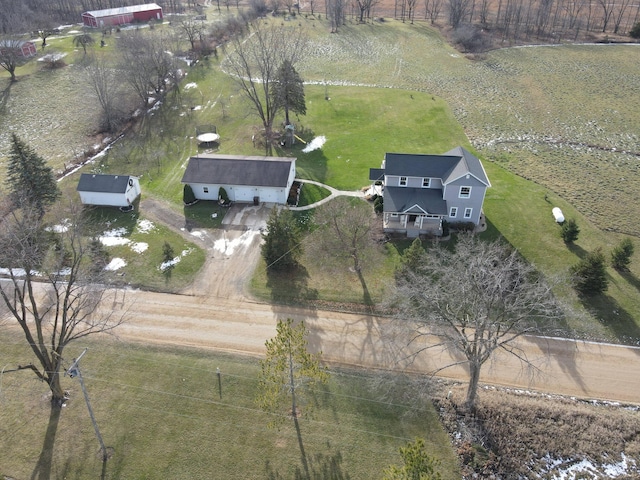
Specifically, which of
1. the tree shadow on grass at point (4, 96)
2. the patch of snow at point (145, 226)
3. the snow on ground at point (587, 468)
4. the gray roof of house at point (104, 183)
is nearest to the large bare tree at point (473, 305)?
the snow on ground at point (587, 468)

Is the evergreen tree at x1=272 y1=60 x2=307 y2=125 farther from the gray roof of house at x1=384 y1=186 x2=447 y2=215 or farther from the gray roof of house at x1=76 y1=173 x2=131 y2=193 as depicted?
the gray roof of house at x1=384 y1=186 x2=447 y2=215

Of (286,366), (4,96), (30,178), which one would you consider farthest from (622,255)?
(4,96)

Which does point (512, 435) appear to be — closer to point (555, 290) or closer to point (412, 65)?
point (555, 290)

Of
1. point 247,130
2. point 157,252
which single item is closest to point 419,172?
point 157,252

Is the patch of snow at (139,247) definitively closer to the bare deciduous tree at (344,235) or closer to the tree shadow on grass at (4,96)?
the bare deciduous tree at (344,235)

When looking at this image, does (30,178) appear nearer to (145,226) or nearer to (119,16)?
(145,226)

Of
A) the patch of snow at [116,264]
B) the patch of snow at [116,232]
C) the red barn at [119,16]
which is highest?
the red barn at [119,16]

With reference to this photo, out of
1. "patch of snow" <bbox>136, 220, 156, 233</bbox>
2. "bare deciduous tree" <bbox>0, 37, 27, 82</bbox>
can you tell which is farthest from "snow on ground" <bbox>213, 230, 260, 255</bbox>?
"bare deciduous tree" <bbox>0, 37, 27, 82</bbox>

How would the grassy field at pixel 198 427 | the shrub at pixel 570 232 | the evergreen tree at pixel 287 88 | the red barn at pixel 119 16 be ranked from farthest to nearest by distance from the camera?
the red barn at pixel 119 16, the evergreen tree at pixel 287 88, the shrub at pixel 570 232, the grassy field at pixel 198 427
